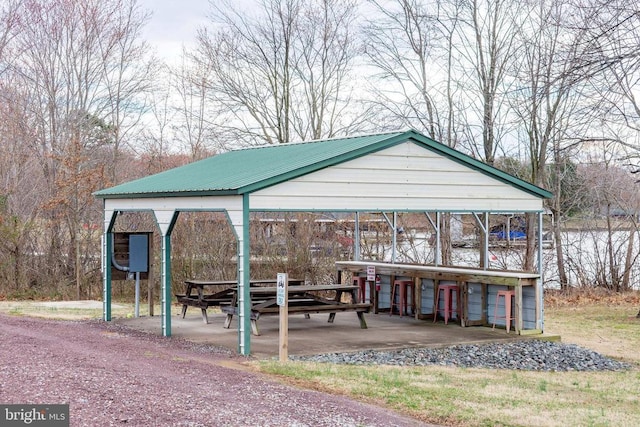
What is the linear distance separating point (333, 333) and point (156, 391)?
21.6 ft

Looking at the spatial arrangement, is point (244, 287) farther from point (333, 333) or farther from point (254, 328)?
point (333, 333)

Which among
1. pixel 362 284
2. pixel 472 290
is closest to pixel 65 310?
pixel 362 284

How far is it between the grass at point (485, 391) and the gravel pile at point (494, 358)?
0.44 metres

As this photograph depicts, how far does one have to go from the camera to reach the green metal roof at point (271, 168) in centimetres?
1342

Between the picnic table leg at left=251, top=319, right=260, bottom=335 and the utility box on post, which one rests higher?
the utility box on post

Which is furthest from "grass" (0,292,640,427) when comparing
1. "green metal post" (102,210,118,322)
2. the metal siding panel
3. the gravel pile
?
"green metal post" (102,210,118,322)

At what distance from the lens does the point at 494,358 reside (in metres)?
13.5

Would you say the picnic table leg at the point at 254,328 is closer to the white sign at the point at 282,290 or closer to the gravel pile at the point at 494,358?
the gravel pile at the point at 494,358

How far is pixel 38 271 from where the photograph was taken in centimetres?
2606

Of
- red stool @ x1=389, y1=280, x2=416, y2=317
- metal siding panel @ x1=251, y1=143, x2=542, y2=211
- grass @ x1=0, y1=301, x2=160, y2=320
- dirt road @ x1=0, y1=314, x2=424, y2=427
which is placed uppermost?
metal siding panel @ x1=251, y1=143, x2=542, y2=211

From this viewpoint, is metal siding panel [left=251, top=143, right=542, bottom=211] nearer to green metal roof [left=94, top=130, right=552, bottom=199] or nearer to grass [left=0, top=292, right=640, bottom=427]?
green metal roof [left=94, top=130, right=552, bottom=199]

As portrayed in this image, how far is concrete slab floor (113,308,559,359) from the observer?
14.0 metres

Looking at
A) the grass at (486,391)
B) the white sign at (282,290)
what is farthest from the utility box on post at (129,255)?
the grass at (486,391)

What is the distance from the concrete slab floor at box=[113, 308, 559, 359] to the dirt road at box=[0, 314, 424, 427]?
1.52 m
